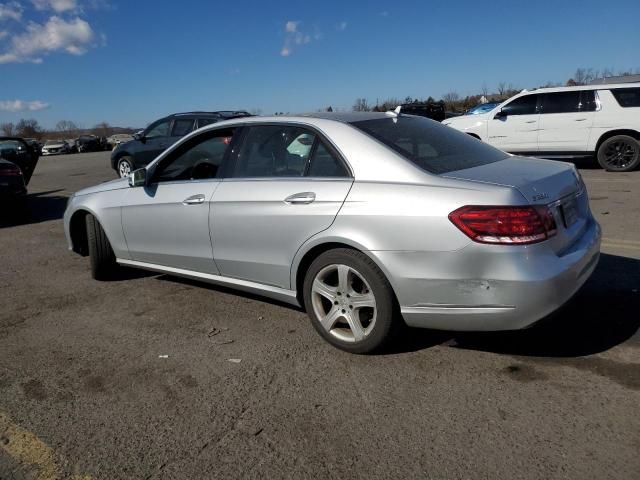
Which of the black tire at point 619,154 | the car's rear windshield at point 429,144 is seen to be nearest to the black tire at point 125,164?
the black tire at point 619,154

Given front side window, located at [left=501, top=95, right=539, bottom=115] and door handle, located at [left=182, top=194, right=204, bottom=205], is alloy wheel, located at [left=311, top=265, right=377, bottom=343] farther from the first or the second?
front side window, located at [left=501, top=95, right=539, bottom=115]

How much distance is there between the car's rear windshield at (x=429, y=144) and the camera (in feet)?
11.6

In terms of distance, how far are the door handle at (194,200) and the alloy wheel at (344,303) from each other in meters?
1.23

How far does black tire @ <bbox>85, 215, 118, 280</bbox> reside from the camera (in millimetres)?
5344

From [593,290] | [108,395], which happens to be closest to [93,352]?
[108,395]

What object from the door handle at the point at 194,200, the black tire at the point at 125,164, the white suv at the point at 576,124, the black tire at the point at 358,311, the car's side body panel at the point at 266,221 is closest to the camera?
the black tire at the point at 358,311

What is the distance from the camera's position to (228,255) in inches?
165

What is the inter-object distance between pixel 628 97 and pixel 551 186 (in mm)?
10138

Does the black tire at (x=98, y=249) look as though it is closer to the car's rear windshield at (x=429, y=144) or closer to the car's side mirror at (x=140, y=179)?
the car's side mirror at (x=140, y=179)

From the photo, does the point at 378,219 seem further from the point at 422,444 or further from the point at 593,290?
the point at 593,290

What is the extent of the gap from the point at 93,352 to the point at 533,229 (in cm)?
295

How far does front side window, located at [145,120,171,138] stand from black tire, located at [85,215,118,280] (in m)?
8.11

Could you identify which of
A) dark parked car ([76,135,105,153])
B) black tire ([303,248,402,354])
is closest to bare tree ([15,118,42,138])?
dark parked car ([76,135,105,153])

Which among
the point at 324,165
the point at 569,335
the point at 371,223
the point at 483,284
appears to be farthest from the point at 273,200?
the point at 569,335
